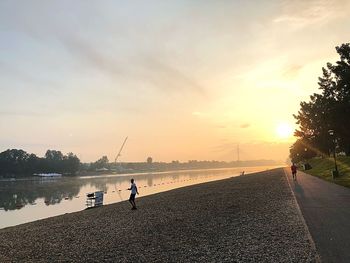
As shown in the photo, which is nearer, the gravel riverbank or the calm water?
the gravel riverbank

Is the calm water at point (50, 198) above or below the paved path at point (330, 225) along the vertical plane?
below

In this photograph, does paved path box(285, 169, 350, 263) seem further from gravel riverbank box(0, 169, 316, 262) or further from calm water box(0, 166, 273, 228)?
calm water box(0, 166, 273, 228)

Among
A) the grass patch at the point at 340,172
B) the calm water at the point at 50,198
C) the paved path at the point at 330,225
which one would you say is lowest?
the calm water at the point at 50,198

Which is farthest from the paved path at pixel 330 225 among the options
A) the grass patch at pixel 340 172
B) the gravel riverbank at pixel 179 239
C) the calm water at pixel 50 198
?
the calm water at pixel 50 198

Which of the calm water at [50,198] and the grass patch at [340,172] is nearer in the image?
the grass patch at [340,172]

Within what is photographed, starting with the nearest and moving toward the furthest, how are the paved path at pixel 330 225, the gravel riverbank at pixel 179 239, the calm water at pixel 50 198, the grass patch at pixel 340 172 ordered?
the paved path at pixel 330 225, the gravel riverbank at pixel 179 239, the grass patch at pixel 340 172, the calm water at pixel 50 198

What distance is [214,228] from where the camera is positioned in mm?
18500

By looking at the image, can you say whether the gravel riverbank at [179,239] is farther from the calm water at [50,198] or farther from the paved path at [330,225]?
the calm water at [50,198]

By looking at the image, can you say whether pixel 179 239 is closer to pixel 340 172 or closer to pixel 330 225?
pixel 330 225

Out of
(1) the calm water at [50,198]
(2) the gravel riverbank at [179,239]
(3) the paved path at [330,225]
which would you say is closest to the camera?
(3) the paved path at [330,225]

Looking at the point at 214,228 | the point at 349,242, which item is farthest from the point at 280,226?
the point at 349,242

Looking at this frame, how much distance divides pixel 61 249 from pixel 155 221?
719cm

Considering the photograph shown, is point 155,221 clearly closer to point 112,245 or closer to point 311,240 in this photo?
point 112,245

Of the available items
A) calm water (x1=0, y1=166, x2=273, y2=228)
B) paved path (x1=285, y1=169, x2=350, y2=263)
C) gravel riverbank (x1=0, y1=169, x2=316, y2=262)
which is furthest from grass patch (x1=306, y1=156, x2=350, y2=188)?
calm water (x1=0, y1=166, x2=273, y2=228)
